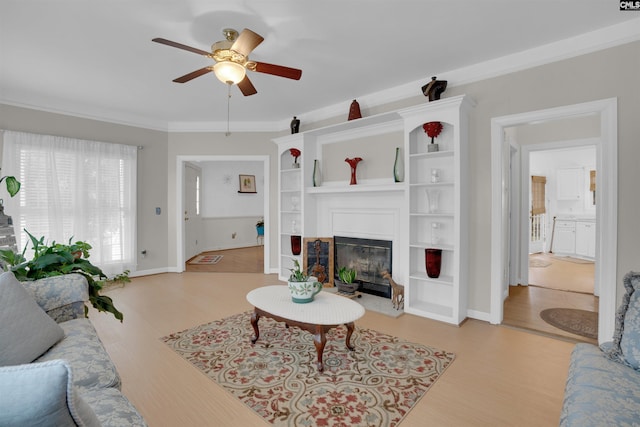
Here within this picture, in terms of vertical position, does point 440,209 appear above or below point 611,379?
above

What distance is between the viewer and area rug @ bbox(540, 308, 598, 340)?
9.91 feet

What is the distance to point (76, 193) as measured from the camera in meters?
4.51

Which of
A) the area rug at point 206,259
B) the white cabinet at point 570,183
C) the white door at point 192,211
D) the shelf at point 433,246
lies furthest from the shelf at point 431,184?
the white cabinet at point 570,183

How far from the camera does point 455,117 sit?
3.15 metres

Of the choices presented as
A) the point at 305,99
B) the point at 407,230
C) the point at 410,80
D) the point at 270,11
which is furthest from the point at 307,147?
the point at 270,11

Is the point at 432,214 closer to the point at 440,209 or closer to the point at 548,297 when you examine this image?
the point at 440,209

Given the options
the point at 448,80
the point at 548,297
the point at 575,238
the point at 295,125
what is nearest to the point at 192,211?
the point at 295,125

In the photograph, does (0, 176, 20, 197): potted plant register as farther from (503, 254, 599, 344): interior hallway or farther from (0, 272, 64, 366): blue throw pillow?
(503, 254, 599, 344): interior hallway

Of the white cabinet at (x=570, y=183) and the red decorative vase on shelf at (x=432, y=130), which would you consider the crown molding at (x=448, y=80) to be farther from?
the white cabinet at (x=570, y=183)

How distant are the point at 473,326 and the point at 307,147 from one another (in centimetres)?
316

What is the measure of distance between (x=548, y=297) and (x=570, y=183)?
4.92 metres

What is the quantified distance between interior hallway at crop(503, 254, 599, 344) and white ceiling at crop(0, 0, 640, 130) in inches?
102

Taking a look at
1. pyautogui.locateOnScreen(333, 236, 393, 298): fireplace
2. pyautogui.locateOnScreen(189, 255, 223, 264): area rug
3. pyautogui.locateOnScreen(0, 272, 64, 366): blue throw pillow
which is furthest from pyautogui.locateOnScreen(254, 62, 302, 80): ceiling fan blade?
pyautogui.locateOnScreen(189, 255, 223, 264): area rug

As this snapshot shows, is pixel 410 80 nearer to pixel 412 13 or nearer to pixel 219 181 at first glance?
pixel 412 13
